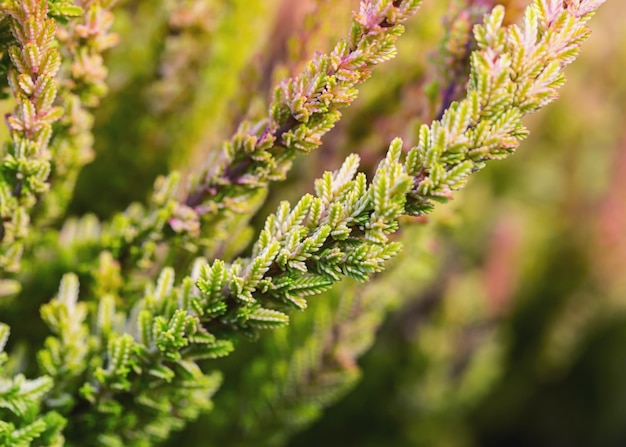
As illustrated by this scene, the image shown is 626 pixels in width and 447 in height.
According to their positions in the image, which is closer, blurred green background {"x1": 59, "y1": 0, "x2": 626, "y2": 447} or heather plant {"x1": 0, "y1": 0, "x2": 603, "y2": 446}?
heather plant {"x1": 0, "y1": 0, "x2": 603, "y2": 446}

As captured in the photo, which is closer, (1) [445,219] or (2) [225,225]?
(2) [225,225]

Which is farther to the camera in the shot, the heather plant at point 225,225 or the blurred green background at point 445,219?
the blurred green background at point 445,219

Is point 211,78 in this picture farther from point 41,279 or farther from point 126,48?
point 41,279

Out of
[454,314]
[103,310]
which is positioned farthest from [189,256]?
[454,314]
